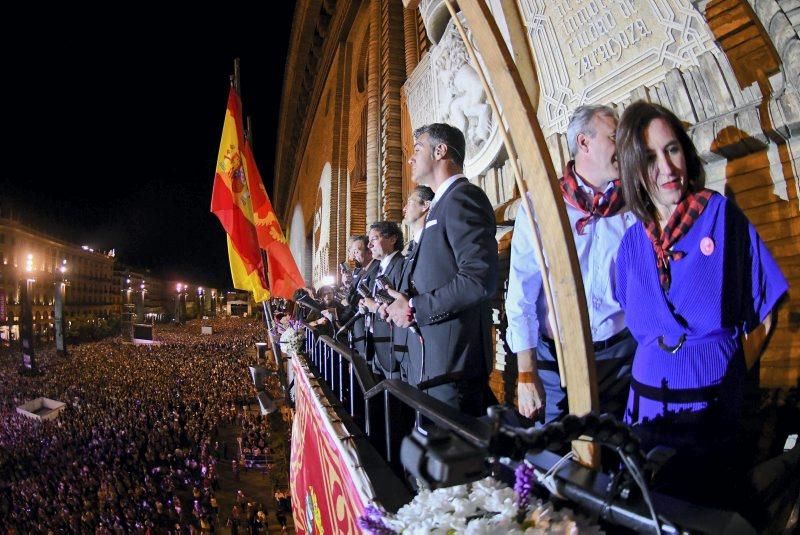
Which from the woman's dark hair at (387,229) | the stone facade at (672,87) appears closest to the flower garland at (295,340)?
the stone facade at (672,87)

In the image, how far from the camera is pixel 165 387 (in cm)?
1833

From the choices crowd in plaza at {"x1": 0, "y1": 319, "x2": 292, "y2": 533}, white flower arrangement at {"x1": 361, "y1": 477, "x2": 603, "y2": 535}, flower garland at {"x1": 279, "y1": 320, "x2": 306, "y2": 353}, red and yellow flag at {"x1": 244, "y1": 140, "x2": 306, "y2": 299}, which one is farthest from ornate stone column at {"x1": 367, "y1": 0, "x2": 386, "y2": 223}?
white flower arrangement at {"x1": 361, "y1": 477, "x2": 603, "y2": 535}

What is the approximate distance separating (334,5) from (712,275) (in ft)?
57.7

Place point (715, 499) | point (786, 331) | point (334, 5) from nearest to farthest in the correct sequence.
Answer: point (715, 499)
point (786, 331)
point (334, 5)

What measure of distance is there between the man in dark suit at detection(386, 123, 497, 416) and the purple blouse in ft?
2.43

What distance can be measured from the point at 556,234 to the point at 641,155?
0.67m

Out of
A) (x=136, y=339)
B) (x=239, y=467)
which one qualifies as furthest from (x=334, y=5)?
(x=136, y=339)

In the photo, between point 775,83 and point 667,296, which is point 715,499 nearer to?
point 667,296

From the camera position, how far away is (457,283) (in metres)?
1.90

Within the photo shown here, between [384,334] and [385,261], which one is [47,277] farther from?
[384,334]

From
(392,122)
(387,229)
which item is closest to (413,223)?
(387,229)

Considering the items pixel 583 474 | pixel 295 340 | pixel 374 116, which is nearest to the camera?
pixel 583 474

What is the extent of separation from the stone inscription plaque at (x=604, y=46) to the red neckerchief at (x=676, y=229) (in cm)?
213

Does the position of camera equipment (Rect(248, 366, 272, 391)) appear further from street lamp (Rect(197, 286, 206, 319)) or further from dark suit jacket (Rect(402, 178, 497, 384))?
street lamp (Rect(197, 286, 206, 319))
